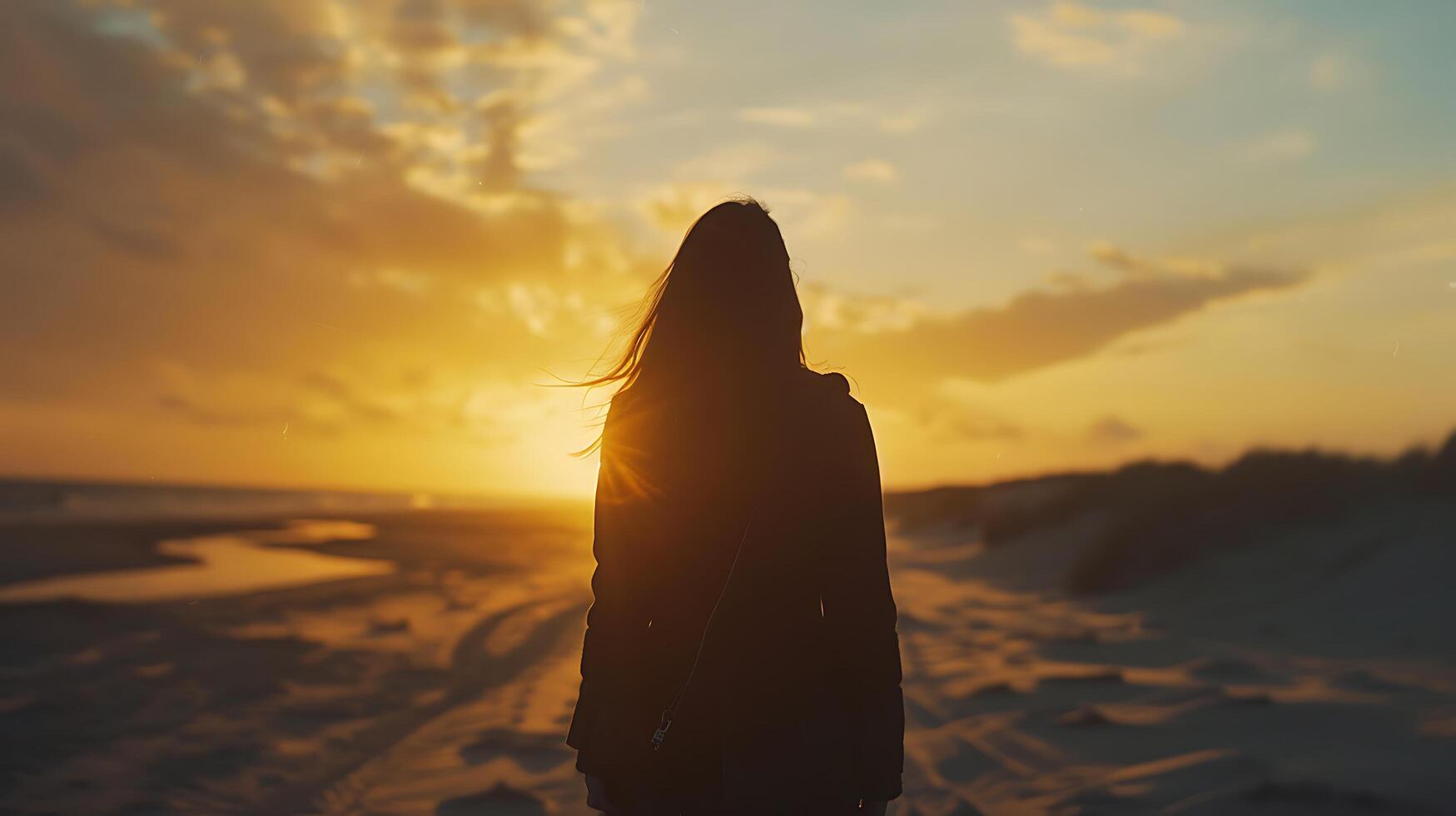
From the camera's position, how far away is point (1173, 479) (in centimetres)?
1611

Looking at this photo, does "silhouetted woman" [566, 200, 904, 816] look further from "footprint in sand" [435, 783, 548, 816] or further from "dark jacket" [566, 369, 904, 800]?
"footprint in sand" [435, 783, 548, 816]

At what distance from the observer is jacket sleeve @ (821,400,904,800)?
186cm

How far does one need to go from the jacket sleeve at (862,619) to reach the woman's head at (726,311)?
234 millimetres

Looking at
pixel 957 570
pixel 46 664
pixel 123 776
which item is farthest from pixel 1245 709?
pixel 957 570

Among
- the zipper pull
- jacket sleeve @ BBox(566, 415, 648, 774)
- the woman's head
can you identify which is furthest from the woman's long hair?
the zipper pull

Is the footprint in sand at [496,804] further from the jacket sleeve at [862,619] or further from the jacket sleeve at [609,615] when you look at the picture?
the jacket sleeve at [862,619]

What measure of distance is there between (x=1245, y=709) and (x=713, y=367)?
19.0 feet

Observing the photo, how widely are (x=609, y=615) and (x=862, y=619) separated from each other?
0.50 m

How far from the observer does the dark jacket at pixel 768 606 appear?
1849 millimetres

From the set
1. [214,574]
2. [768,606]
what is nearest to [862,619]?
[768,606]

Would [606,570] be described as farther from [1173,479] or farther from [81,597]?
[1173,479]

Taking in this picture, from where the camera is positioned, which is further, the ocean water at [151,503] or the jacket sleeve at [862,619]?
the ocean water at [151,503]

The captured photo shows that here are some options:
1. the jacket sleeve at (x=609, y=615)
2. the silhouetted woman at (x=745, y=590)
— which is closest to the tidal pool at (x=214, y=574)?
the jacket sleeve at (x=609, y=615)

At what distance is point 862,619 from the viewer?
6.10ft
